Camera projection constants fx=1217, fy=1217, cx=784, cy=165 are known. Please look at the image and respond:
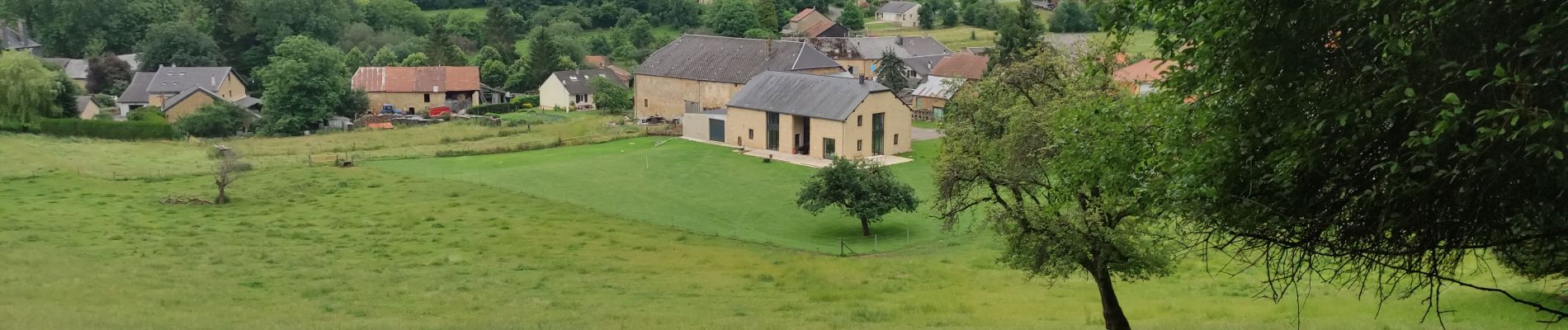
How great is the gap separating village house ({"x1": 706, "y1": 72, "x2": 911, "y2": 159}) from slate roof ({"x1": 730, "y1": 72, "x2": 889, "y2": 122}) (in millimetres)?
35

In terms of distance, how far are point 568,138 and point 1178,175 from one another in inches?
1848

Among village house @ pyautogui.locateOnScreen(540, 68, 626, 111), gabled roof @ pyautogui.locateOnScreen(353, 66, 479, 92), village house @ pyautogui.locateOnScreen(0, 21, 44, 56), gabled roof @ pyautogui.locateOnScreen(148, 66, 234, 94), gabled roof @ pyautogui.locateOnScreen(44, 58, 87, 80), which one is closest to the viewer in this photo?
gabled roof @ pyautogui.locateOnScreen(148, 66, 234, 94)

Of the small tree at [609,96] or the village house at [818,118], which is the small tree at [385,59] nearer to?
the small tree at [609,96]

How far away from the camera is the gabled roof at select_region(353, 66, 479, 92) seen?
242 feet

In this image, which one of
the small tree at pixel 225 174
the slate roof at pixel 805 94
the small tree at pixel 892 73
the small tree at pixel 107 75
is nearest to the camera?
the small tree at pixel 225 174

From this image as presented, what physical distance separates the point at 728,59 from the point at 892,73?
32.5 feet

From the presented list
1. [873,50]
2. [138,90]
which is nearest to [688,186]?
A: [873,50]

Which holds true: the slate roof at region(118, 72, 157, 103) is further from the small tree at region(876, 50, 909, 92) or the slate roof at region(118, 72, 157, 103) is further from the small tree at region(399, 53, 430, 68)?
the small tree at region(876, 50, 909, 92)

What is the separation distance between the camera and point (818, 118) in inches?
2002

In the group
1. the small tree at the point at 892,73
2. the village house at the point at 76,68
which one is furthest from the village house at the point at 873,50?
the village house at the point at 76,68

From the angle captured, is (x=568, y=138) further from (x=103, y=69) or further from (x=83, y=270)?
(x=103, y=69)

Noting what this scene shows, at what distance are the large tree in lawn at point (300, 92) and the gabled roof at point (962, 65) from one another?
35392 millimetres

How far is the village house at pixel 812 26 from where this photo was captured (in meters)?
103

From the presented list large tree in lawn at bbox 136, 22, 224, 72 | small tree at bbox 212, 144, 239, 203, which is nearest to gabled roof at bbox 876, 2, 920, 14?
large tree in lawn at bbox 136, 22, 224, 72
